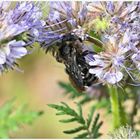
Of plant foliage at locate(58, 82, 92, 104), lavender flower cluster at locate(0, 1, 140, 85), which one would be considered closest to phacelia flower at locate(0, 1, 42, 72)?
lavender flower cluster at locate(0, 1, 140, 85)

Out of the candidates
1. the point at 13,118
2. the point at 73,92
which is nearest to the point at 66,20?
the point at 73,92

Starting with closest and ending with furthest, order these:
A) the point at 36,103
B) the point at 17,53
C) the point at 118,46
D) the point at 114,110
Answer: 1. the point at 17,53
2. the point at 118,46
3. the point at 114,110
4. the point at 36,103

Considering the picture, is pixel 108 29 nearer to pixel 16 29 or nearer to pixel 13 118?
pixel 16 29

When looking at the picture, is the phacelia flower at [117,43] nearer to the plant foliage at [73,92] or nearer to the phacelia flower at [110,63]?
the phacelia flower at [110,63]

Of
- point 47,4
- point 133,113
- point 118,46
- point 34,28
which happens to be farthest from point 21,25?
point 133,113

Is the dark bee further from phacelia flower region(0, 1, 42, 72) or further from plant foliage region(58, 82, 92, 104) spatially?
plant foliage region(58, 82, 92, 104)

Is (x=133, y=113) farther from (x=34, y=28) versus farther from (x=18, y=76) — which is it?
(x=18, y=76)
